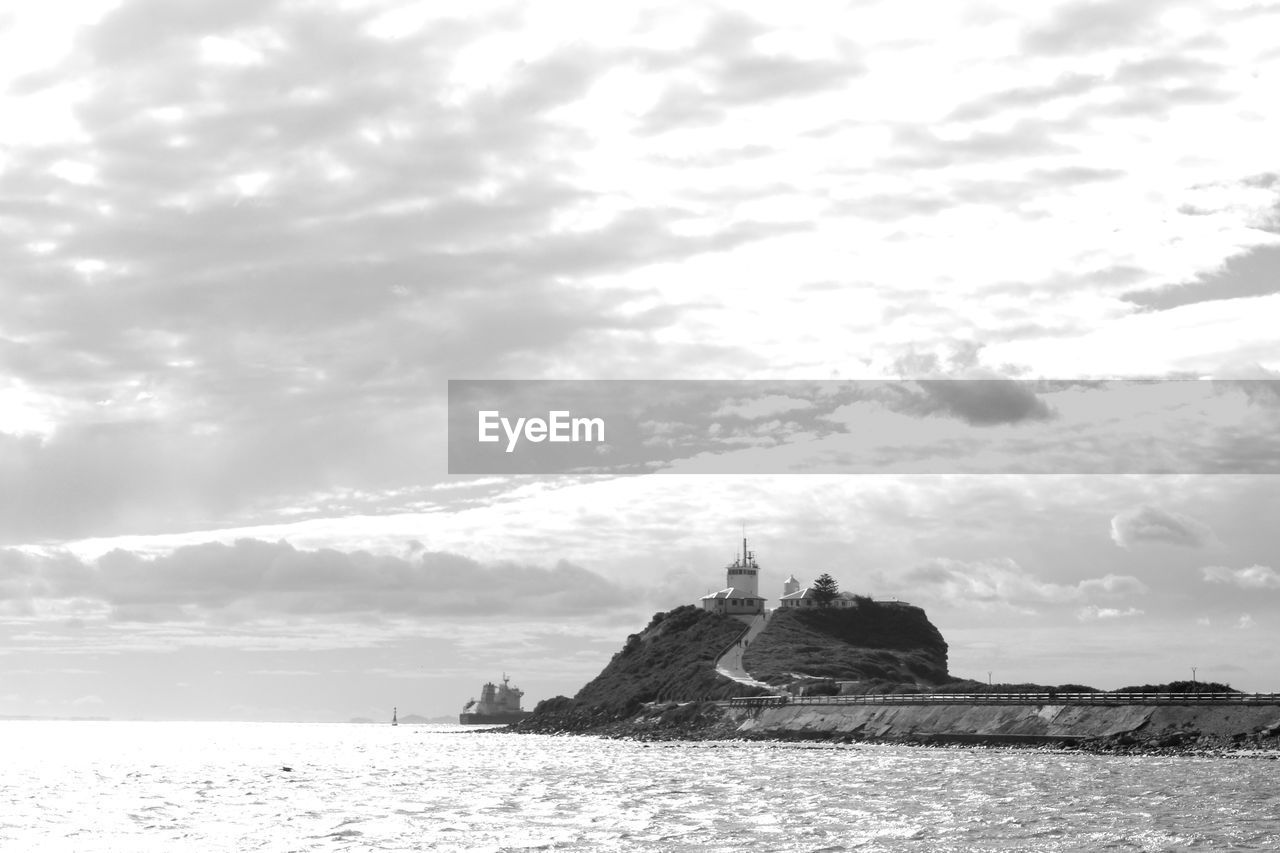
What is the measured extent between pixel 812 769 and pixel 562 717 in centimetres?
9928

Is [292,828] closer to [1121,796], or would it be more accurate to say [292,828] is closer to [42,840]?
[42,840]

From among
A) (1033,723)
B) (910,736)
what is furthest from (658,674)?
(1033,723)

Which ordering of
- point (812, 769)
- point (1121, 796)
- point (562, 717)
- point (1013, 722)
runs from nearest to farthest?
point (1121, 796)
point (812, 769)
point (1013, 722)
point (562, 717)

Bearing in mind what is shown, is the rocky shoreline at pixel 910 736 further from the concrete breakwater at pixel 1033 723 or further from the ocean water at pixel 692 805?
the ocean water at pixel 692 805

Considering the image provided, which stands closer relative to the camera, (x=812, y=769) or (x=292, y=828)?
(x=292, y=828)

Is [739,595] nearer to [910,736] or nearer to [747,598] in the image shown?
[747,598]

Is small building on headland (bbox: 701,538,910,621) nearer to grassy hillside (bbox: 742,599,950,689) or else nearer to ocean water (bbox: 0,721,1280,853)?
grassy hillside (bbox: 742,599,950,689)

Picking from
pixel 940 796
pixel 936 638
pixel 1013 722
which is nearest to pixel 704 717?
pixel 1013 722

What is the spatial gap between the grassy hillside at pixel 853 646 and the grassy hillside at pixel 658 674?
5234 millimetres

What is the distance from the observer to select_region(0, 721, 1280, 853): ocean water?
145 ft

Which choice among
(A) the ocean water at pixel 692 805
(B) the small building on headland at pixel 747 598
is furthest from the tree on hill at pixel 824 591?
(A) the ocean water at pixel 692 805

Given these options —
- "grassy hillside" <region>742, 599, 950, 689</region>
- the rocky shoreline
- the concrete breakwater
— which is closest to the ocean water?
the rocky shoreline

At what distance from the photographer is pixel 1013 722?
310ft

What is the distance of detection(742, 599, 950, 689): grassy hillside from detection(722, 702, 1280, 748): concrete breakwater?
20.6m
